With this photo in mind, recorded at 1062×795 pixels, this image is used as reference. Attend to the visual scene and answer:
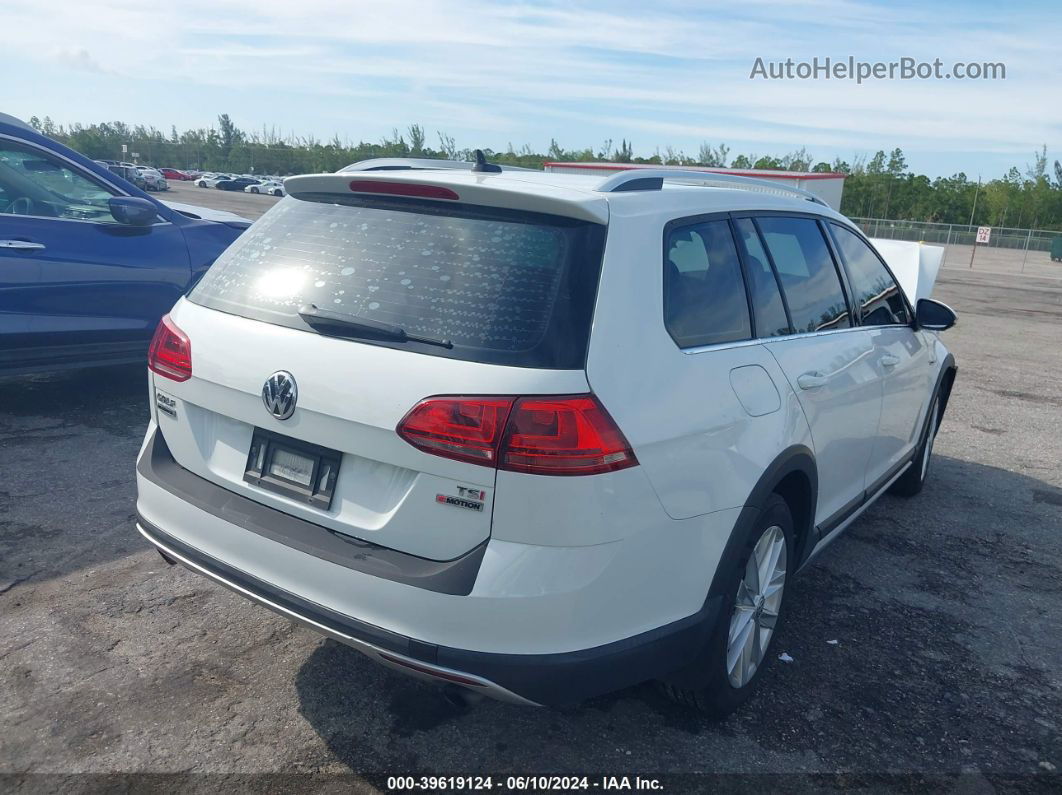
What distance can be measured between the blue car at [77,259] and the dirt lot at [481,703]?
115 centimetres

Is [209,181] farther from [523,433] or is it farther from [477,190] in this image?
[523,433]

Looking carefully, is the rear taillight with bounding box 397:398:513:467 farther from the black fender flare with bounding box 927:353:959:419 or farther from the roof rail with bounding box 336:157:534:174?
the black fender flare with bounding box 927:353:959:419

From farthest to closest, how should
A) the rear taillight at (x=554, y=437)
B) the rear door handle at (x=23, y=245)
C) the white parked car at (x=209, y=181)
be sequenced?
the white parked car at (x=209, y=181)
the rear door handle at (x=23, y=245)
the rear taillight at (x=554, y=437)

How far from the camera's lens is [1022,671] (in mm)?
3619

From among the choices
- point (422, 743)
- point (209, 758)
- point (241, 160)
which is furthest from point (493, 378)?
point (241, 160)

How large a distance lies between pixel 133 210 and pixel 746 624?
4.94 metres

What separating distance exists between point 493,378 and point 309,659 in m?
1.60

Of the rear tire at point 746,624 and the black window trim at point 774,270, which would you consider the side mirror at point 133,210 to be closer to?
the black window trim at point 774,270

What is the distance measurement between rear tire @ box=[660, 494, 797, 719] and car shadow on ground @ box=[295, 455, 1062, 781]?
129mm

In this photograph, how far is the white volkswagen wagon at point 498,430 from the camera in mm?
2367

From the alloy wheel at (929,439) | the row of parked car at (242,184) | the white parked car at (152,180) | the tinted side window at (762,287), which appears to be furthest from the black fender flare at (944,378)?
the row of parked car at (242,184)

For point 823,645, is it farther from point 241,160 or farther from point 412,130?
point 241,160

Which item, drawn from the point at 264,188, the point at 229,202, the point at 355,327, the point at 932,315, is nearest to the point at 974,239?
the point at 229,202

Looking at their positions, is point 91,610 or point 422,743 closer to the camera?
point 422,743
